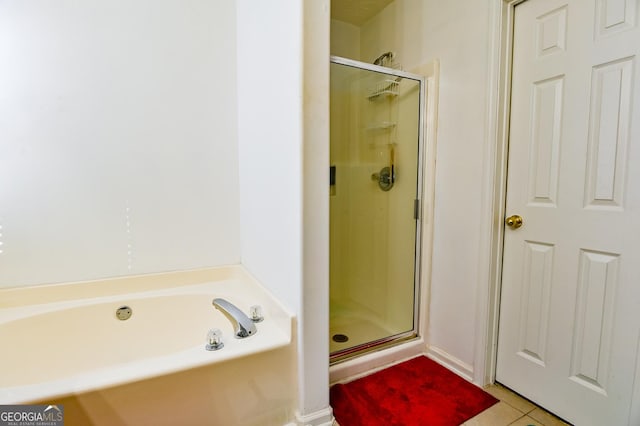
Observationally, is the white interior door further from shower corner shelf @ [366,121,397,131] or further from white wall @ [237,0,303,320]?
white wall @ [237,0,303,320]

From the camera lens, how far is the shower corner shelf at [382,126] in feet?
6.58

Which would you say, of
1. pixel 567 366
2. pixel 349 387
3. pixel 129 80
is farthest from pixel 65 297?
pixel 567 366

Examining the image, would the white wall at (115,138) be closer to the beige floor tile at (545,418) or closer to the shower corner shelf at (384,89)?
the shower corner shelf at (384,89)

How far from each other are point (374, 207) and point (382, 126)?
1.85 feet

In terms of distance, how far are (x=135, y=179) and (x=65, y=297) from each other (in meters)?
0.67

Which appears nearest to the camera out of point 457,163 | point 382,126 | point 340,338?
point 457,163

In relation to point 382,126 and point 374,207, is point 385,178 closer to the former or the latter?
point 374,207

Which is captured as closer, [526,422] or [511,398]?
[526,422]

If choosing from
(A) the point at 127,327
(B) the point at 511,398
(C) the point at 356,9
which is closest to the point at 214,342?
(A) the point at 127,327

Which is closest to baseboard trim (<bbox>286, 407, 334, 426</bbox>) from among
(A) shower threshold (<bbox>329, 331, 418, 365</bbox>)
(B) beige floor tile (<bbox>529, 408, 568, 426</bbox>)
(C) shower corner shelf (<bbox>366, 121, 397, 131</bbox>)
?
(A) shower threshold (<bbox>329, 331, 418, 365</bbox>)

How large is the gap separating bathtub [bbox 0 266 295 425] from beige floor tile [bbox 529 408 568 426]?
1.10m

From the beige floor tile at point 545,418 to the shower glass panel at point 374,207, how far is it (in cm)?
68

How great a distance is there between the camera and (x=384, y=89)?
190 cm

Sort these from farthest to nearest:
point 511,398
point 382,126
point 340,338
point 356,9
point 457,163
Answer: point 356,9 → point 382,126 → point 340,338 → point 457,163 → point 511,398
